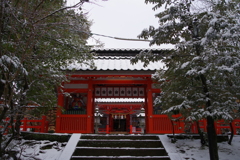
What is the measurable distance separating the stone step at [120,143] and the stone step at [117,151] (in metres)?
0.30

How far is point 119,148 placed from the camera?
5855mm

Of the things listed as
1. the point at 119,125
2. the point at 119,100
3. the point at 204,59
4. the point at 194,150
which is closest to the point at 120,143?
the point at 194,150

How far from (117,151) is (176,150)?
1780 millimetres

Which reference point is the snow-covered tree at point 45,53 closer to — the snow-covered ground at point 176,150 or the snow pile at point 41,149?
the snow pile at point 41,149

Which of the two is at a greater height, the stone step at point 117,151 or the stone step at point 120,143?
the stone step at point 120,143

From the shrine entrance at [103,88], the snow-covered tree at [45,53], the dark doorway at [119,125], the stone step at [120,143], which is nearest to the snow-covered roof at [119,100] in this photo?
the dark doorway at [119,125]

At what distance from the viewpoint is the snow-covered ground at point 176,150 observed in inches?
206

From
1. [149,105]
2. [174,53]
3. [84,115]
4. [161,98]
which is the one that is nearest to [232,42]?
[174,53]

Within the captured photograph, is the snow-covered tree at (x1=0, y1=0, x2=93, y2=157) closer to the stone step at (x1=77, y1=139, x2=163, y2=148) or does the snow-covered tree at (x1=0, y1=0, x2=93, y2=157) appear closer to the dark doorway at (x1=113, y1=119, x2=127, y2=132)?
the stone step at (x1=77, y1=139, x2=163, y2=148)

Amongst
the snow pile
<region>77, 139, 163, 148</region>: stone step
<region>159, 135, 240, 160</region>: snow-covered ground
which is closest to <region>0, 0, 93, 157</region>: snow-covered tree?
the snow pile

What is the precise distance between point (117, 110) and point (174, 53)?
15.6m

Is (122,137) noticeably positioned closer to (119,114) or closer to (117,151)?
(117,151)

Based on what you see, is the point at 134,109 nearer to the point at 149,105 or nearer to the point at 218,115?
the point at 149,105

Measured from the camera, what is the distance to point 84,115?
9547 mm
